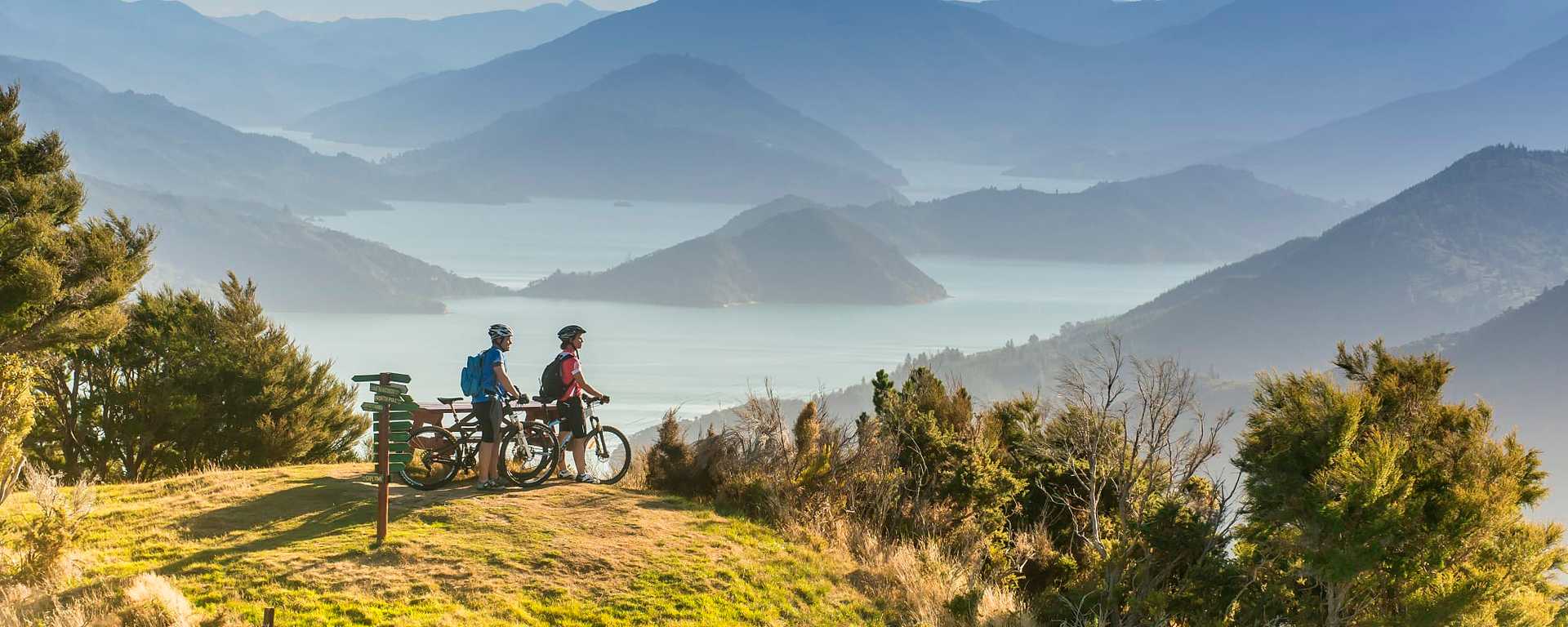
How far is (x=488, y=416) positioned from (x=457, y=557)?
2.43 metres

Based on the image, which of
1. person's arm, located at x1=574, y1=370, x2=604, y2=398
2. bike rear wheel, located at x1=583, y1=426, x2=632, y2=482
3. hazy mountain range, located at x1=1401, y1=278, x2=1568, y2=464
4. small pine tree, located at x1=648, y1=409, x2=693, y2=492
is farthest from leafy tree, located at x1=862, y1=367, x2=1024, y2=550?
hazy mountain range, located at x1=1401, y1=278, x2=1568, y2=464

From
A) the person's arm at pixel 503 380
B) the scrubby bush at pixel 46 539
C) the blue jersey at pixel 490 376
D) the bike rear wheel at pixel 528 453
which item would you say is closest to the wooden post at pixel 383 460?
the blue jersey at pixel 490 376

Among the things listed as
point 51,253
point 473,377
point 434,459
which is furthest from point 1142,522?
point 51,253

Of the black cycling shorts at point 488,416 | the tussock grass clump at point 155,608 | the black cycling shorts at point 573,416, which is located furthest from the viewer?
the black cycling shorts at point 573,416

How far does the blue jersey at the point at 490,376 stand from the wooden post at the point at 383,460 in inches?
49.4

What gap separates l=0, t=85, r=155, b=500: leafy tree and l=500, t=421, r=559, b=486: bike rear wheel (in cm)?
1393

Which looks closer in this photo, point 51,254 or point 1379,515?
point 1379,515

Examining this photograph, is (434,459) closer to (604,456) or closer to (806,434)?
(604,456)

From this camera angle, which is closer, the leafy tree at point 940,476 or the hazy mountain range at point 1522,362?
the leafy tree at point 940,476

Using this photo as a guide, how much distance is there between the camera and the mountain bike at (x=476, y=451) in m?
14.3

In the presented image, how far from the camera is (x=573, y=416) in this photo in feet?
48.1

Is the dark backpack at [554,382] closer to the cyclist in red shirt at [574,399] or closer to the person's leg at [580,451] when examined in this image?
the cyclist in red shirt at [574,399]

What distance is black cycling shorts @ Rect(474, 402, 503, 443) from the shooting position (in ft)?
45.6

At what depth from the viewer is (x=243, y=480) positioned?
49.1 ft
